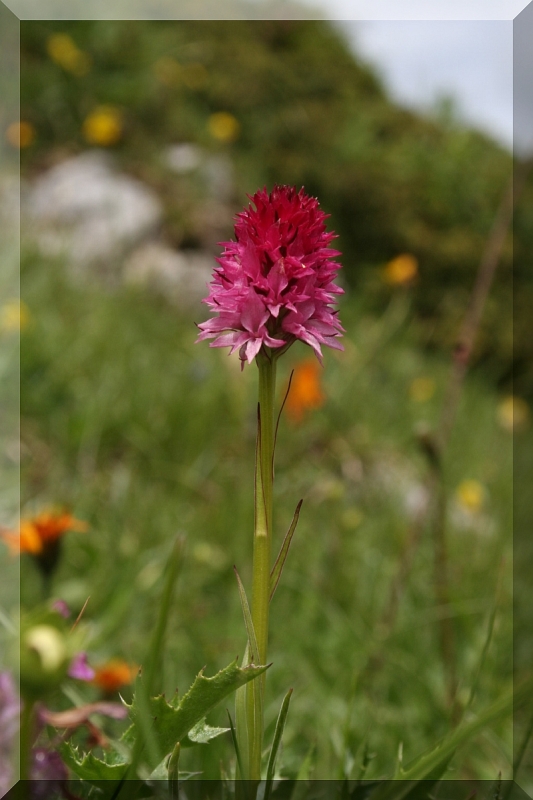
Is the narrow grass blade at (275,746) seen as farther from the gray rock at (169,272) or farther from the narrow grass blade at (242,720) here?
the gray rock at (169,272)

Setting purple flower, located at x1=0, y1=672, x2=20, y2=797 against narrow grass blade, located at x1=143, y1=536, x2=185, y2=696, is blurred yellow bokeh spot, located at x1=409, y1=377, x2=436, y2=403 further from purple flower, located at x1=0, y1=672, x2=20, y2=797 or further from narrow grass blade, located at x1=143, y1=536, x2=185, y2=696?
narrow grass blade, located at x1=143, y1=536, x2=185, y2=696

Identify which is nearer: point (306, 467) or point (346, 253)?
point (306, 467)

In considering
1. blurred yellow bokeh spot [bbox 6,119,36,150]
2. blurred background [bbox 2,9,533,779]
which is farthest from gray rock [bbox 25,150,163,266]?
blurred yellow bokeh spot [bbox 6,119,36,150]

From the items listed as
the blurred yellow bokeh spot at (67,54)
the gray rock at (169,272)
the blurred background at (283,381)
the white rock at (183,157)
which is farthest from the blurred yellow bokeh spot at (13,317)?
the blurred yellow bokeh spot at (67,54)

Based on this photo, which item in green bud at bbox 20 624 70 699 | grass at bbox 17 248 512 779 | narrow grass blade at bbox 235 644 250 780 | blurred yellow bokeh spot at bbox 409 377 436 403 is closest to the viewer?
green bud at bbox 20 624 70 699

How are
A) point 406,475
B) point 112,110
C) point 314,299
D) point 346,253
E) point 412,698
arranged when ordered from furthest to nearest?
point 346,253 < point 112,110 < point 406,475 < point 412,698 < point 314,299

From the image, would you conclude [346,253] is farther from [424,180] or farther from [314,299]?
[314,299]

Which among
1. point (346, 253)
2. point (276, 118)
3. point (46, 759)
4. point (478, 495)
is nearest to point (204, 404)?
point (478, 495)
